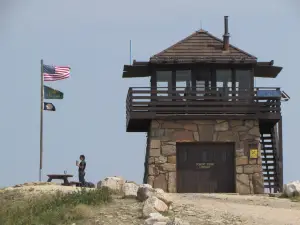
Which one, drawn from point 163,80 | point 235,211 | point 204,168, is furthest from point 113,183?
point 163,80

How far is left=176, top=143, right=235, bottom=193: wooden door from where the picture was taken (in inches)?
1261

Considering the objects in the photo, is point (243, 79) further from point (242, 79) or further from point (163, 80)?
point (163, 80)

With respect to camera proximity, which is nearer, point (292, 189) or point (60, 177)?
point (292, 189)

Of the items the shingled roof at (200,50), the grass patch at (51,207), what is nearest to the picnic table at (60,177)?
the shingled roof at (200,50)

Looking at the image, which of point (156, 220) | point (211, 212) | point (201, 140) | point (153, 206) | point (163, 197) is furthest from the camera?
point (201, 140)

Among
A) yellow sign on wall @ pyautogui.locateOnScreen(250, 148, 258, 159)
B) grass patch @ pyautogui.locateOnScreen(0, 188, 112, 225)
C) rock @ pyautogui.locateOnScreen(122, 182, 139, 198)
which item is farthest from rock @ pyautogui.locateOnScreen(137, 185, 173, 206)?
yellow sign on wall @ pyautogui.locateOnScreen(250, 148, 258, 159)

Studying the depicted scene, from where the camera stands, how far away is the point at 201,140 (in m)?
32.0

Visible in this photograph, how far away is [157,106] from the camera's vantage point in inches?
1284

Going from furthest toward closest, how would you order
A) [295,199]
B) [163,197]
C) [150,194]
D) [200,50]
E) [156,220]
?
[200,50] < [295,199] < [150,194] < [163,197] < [156,220]

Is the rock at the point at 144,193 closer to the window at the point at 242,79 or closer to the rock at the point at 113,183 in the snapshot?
the rock at the point at 113,183

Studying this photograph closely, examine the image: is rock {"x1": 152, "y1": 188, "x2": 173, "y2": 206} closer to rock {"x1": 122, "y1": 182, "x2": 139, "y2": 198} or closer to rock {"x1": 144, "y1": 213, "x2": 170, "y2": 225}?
rock {"x1": 122, "y1": 182, "x2": 139, "y2": 198}

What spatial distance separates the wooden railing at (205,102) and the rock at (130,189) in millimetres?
9654

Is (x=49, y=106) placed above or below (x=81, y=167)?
above

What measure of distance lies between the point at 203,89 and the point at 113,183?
10.5 metres
